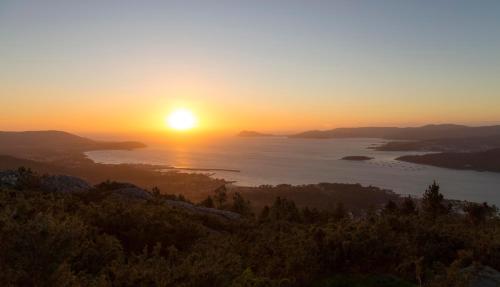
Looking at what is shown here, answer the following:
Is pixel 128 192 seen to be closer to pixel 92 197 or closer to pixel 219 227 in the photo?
pixel 92 197

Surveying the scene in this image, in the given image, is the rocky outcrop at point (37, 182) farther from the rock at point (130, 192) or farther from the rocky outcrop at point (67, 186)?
the rock at point (130, 192)

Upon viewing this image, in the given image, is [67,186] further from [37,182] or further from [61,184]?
[37,182]

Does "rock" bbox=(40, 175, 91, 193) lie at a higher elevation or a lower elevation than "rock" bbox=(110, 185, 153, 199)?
higher

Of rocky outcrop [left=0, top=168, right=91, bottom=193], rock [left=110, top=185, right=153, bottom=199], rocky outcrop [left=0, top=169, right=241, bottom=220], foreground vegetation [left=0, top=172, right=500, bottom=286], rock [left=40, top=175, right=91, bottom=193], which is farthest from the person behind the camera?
rock [left=110, top=185, right=153, bottom=199]

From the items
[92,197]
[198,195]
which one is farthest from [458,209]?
[92,197]

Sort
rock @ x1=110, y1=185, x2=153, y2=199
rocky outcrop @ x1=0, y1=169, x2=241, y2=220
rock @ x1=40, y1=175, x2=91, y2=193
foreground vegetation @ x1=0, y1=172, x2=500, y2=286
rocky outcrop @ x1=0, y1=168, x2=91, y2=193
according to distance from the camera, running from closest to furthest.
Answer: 1. foreground vegetation @ x1=0, y1=172, x2=500, y2=286
2. rocky outcrop @ x1=0, y1=168, x2=91, y2=193
3. rocky outcrop @ x1=0, y1=169, x2=241, y2=220
4. rock @ x1=40, y1=175, x2=91, y2=193
5. rock @ x1=110, y1=185, x2=153, y2=199

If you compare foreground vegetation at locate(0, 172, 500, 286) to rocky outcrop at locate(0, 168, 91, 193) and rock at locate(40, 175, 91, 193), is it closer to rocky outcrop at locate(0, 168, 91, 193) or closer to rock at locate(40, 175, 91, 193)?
rocky outcrop at locate(0, 168, 91, 193)

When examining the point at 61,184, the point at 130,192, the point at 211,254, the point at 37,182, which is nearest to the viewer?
the point at 211,254

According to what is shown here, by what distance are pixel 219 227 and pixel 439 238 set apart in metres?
24.6

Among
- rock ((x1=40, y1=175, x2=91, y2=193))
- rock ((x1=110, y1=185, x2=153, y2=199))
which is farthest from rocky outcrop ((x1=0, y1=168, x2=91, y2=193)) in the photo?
rock ((x1=110, y1=185, x2=153, y2=199))

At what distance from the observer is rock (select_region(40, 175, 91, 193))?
165 feet

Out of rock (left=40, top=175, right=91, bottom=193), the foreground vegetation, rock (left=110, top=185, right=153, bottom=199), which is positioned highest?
the foreground vegetation

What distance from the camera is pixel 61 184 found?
5394 cm

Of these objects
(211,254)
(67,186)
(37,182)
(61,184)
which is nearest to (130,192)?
(67,186)
